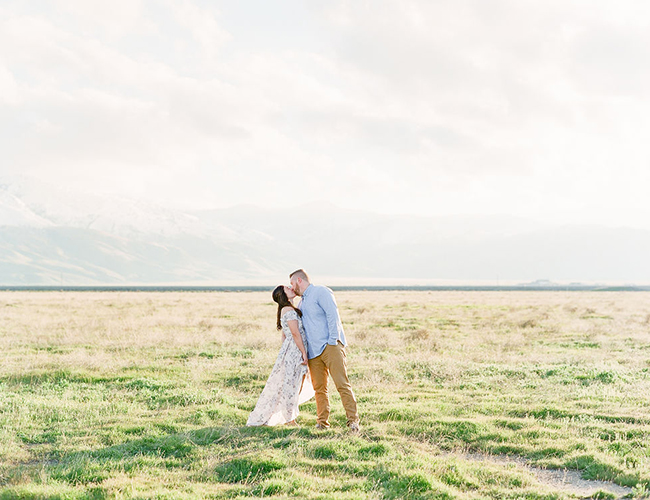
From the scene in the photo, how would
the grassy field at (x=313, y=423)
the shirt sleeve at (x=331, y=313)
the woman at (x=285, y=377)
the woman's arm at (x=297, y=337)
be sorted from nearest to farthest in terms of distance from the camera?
the grassy field at (x=313, y=423) < the shirt sleeve at (x=331, y=313) < the woman's arm at (x=297, y=337) < the woman at (x=285, y=377)

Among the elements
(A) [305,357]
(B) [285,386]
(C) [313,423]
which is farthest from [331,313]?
(C) [313,423]

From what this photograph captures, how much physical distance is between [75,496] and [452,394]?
8.83m

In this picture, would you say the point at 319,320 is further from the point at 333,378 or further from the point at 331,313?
the point at 333,378

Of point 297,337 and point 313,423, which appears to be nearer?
point 297,337

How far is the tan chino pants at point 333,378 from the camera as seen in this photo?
32.6 feet

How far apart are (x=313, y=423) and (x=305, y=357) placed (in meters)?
→ 1.63

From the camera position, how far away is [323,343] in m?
10.0

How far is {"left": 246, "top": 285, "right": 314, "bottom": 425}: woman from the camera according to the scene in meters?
Result: 10.3

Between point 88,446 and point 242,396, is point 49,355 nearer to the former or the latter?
point 242,396

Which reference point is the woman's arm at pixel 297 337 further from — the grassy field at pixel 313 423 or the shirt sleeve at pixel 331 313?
the grassy field at pixel 313 423

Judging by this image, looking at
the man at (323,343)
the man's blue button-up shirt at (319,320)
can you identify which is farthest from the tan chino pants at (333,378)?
the man's blue button-up shirt at (319,320)

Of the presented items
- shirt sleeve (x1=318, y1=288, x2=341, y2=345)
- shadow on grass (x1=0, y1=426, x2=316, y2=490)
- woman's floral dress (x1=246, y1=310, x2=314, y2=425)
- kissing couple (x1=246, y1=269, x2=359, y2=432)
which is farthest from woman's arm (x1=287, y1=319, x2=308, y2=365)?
shadow on grass (x1=0, y1=426, x2=316, y2=490)

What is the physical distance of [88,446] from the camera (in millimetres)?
9266

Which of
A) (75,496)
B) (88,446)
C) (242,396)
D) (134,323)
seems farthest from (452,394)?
(134,323)
